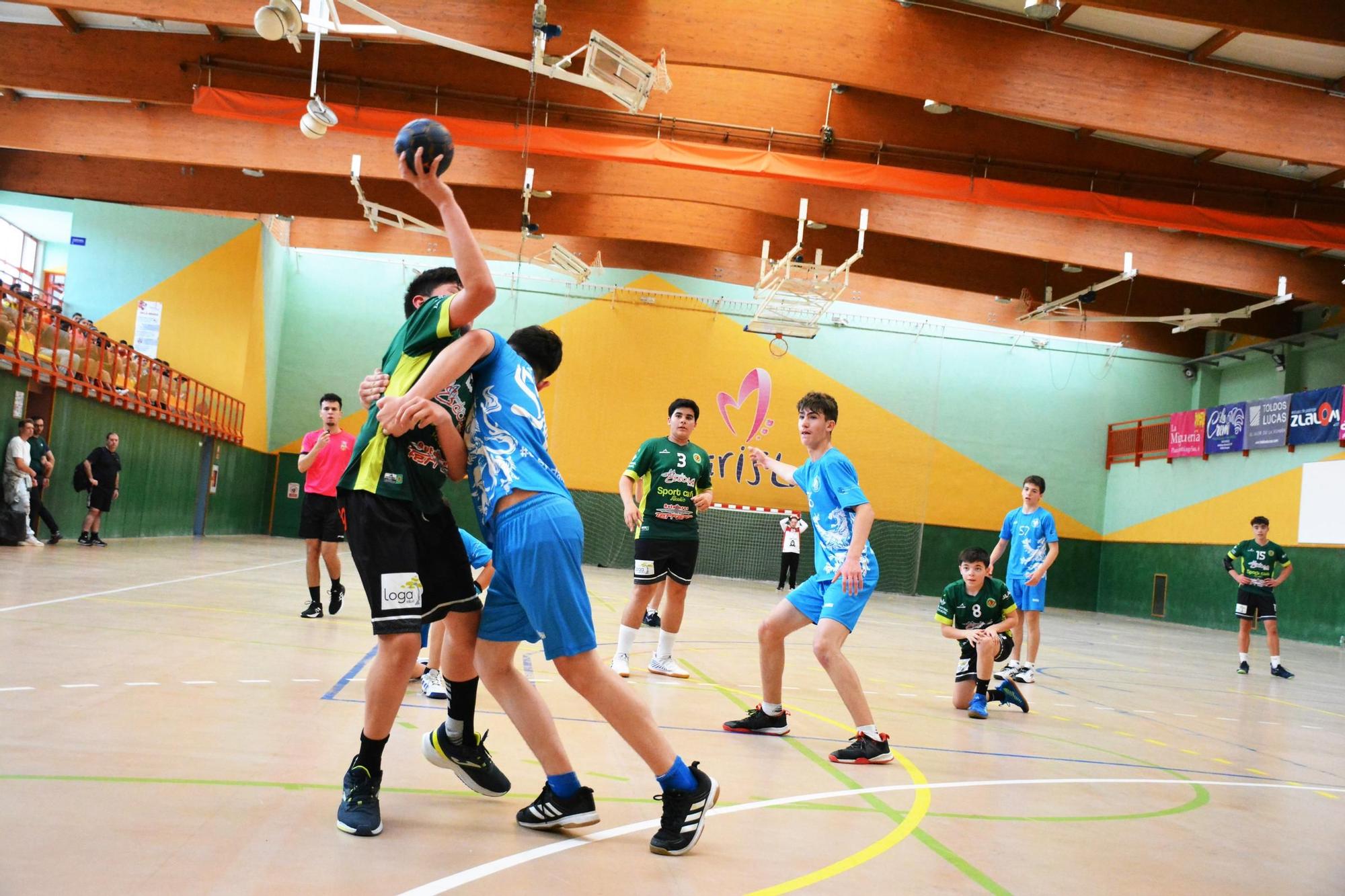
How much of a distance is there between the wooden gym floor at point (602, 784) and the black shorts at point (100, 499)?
785 cm

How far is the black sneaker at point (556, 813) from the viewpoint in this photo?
329cm

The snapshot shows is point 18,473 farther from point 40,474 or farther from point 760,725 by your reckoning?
point 760,725

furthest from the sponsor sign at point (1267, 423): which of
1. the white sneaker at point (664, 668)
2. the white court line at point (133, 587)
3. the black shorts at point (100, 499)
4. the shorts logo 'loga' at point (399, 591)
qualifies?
the shorts logo 'loga' at point (399, 591)

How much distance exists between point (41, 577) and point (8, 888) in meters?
8.71

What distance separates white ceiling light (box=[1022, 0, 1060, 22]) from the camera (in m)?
10.4

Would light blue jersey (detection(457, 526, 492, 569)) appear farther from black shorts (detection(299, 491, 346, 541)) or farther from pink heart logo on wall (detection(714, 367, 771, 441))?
pink heart logo on wall (detection(714, 367, 771, 441))

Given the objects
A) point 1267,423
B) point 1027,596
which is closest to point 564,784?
point 1027,596

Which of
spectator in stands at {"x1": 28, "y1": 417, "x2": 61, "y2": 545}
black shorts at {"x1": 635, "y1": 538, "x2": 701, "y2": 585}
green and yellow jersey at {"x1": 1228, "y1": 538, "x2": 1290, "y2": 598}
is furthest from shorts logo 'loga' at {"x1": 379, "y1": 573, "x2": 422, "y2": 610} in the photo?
spectator in stands at {"x1": 28, "y1": 417, "x2": 61, "y2": 545}

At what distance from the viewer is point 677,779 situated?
324 cm

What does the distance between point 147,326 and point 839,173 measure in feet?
53.7

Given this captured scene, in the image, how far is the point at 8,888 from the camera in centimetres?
236

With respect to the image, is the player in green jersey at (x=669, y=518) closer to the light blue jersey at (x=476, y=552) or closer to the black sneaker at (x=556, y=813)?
the light blue jersey at (x=476, y=552)

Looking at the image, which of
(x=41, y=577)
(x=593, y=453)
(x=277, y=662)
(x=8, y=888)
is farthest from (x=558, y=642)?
(x=593, y=453)

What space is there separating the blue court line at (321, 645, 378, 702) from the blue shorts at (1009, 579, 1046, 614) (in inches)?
242
